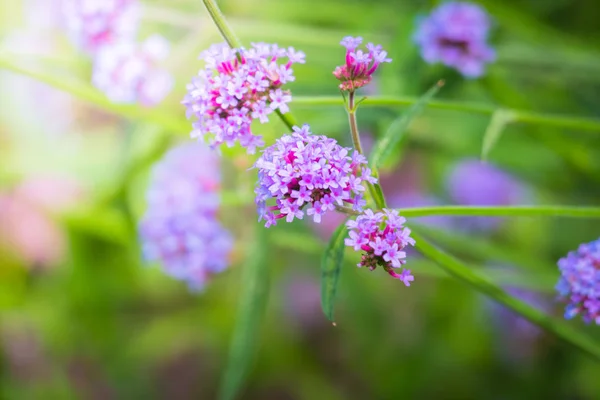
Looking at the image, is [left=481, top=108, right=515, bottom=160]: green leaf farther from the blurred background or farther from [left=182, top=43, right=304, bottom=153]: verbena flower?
[left=182, top=43, right=304, bottom=153]: verbena flower

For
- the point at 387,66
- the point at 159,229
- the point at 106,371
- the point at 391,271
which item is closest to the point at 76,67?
the point at 159,229

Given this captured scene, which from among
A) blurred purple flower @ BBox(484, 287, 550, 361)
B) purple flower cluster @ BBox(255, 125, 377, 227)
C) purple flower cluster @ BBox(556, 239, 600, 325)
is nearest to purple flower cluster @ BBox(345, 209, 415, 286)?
purple flower cluster @ BBox(255, 125, 377, 227)

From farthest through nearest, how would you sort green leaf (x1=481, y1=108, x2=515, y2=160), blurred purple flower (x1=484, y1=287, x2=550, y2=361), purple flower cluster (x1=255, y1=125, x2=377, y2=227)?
blurred purple flower (x1=484, y1=287, x2=550, y2=361) → green leaf (x1=481, y1=108, x2=515, y2=160) → purple flower cluster (x1=255, y1=125, x2=377, y2=227)

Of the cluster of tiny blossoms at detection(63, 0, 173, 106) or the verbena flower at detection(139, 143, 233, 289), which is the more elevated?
the cluster of tiny blossoms at detection(63, 0, 173, 106)

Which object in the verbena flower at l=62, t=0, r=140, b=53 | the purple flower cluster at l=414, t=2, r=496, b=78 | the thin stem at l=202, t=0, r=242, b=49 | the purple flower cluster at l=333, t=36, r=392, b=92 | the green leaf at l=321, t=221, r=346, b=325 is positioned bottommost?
the green leaf at l=321, t=221, r=346, b=325

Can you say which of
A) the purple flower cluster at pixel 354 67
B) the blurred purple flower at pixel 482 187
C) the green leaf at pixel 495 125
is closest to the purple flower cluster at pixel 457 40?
the green leaf at pixel 495 125

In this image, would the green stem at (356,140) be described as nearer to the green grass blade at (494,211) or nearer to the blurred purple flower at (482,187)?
the green grass blade at (494,211)

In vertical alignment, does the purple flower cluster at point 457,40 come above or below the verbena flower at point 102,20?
above
